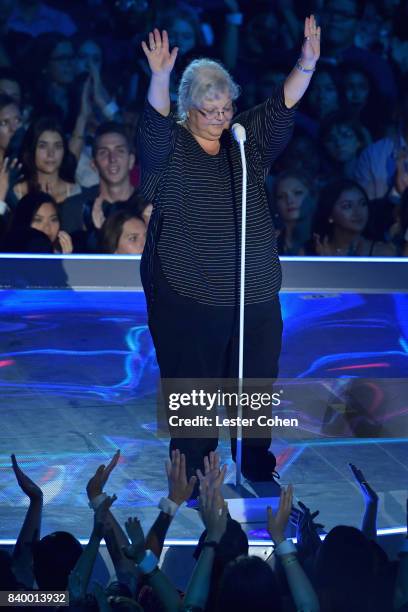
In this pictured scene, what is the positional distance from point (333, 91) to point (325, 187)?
0.61 meters

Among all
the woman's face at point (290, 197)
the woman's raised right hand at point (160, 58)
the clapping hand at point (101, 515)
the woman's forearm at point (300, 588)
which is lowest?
the woman's forearm at point (300, 588)

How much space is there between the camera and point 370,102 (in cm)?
713

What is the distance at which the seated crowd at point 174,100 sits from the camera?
261 inches

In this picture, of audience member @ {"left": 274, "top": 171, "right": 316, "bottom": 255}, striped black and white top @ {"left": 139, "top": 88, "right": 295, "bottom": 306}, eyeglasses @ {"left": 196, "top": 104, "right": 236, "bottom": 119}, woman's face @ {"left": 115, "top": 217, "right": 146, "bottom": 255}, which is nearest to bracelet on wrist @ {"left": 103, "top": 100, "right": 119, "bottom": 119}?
woman's face @ {"left": 115, "top": 217, "right": 146, "bottom": 255}

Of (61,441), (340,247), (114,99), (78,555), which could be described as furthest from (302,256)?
(78,555)

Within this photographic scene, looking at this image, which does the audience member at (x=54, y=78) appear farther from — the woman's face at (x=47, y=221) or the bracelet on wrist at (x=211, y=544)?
the bracelet on wrist at (x=211, y=544)

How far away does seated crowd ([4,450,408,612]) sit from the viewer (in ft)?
7.15

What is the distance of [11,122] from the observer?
22.1 feet

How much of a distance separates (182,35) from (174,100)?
0.38 metres

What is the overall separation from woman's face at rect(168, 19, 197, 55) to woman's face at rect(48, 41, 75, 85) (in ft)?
1.96

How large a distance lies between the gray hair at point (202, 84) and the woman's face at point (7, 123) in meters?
3.60

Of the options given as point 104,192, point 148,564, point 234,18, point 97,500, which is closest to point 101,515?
point 97,500

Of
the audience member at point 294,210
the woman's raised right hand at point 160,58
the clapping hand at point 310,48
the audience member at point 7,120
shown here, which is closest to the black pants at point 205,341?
the woman's raised right hand at point 160,58

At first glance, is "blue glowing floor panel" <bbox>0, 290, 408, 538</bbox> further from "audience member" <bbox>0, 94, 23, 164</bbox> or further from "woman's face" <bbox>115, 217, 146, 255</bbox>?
"audience member" <bbox>0, 94, 23, 164</bbox>
